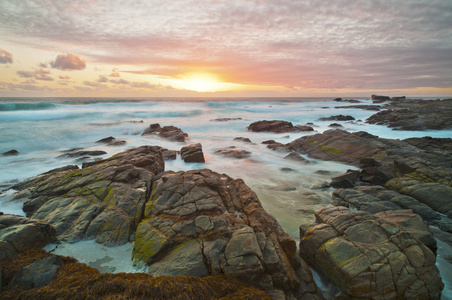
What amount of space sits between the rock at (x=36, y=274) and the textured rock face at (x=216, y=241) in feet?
5.07

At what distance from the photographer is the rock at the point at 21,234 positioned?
454cm

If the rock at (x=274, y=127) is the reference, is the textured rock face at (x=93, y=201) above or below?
below

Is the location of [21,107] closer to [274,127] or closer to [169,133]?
[169,133]

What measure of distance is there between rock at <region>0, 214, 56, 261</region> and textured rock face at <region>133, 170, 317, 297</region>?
7.18ft

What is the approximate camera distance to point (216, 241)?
16.0 ft

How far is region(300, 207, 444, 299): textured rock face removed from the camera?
14.0 feet

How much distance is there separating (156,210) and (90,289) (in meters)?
2.54

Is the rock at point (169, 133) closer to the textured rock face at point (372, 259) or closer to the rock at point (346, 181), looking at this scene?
the rock at point (346, 181)

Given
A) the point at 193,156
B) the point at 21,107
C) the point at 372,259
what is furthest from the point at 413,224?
the point at 21,107

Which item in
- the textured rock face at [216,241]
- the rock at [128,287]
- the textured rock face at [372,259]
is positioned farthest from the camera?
the textured rock face at [216,241]

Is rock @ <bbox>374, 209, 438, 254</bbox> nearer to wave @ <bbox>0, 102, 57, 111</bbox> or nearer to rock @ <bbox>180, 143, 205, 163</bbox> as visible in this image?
rock @ <bbox>180, 143, 205, 163</bbox>

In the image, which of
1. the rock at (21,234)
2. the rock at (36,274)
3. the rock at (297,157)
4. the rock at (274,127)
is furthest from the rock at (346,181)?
the rock at (274,127)

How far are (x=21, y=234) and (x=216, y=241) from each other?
4273 mm

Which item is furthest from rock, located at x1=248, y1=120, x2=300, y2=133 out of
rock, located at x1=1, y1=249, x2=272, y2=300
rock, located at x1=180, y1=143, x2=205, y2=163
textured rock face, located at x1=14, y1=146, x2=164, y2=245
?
rock, located at x1=1, y1=249, x2=272, y2=300
